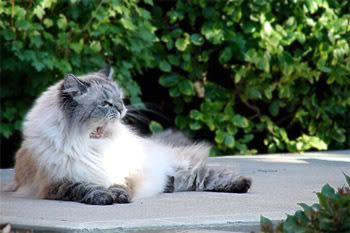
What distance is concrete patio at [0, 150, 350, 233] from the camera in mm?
4820

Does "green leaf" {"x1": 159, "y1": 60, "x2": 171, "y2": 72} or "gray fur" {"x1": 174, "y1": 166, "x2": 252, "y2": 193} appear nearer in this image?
"gray fur" {"x1": 174, "y1": 166, "x2": 252, "y2": 193}

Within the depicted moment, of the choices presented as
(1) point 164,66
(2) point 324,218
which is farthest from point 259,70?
(2) point 324,218

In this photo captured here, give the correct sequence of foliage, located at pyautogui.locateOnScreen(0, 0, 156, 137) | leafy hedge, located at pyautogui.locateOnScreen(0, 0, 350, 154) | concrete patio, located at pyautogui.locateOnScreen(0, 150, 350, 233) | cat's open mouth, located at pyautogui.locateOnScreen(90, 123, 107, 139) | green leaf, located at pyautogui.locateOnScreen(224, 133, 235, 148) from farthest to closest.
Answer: green leaf, located at pyautogui.locateOnScreen(224, 133, 235, 148) → leafy hedge, located at pyautogui.locateOnScreen(0, 0, 350, 154) → foliage, located at pyautogui.locateOnScreen(0, 0, 156, 137) → cat's open mouth, located at pyautogui.locateOnScreen(90, 123, 107, 139) → concrete patio, located at pyautogui.locateOnScreen(0, 150, 350, 233)

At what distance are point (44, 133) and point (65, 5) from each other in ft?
8.64

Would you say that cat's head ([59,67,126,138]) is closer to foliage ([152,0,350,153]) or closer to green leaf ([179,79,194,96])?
foliage ([152,0,350,153])

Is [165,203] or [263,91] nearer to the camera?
[165,203]

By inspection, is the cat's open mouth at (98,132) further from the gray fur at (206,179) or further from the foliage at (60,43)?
the foliage at (60,43)

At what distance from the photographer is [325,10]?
374 inches

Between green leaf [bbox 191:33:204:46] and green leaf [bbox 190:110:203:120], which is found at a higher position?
green leaf [bbox 191:33:204:46]

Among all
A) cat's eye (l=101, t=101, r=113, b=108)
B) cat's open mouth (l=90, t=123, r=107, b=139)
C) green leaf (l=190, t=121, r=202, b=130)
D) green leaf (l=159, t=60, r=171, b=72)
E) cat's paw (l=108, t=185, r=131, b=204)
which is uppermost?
cat's eye (l=101, t=101, r=113, b=108)

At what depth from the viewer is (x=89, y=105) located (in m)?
6.00

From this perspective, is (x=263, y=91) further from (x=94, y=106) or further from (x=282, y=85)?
(x=94, y=106)

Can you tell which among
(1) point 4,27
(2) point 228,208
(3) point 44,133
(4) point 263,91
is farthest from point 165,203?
(4) point 263,91

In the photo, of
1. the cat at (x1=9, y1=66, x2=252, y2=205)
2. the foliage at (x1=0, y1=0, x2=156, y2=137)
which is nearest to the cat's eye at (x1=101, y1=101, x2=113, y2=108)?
the cat at (x1=9, y1=66, x2=252, y2=205)
